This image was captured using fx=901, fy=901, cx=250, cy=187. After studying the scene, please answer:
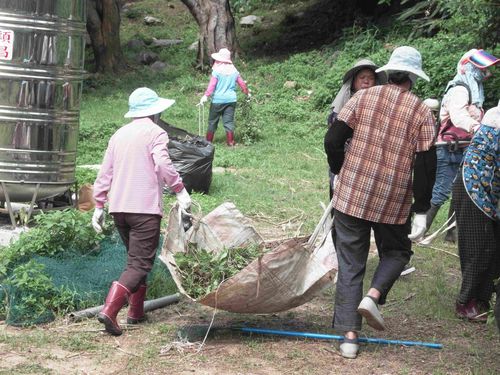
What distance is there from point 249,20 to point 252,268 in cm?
2085

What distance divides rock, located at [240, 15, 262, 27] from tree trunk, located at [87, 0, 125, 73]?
4833 millimetres

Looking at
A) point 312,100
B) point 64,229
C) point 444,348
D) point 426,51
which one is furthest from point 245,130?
point 444,348

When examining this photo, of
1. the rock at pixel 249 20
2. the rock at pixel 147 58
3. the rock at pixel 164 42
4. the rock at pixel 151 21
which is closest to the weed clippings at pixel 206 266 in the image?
the rock at pixel 147 58

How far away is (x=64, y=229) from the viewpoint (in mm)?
6922

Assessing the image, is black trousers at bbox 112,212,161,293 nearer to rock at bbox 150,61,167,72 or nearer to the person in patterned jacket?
the person in patterned jacket

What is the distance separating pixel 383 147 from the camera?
5.48 m

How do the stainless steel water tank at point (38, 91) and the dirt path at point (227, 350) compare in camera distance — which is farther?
the stainless steel water tank at point (38, 91)

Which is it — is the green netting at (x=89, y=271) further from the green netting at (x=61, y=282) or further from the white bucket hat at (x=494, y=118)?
the white bucket hat at (x=494, y=118)

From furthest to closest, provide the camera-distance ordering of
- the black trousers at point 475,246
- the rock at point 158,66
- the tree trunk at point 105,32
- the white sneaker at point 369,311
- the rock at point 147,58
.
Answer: the rock at point 147,58, the rock at point 158,66, the tree trunk at point 105,32, the black trousers at point 475,246, the white sneaker at point 369,311

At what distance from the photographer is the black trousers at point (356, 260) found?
559 cm

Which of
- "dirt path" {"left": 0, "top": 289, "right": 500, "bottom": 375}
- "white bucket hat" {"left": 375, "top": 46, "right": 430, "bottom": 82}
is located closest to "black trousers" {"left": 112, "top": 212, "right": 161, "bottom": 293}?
"dirt path" {"left": 0, "top": 289, "right": 500, "bottom": 375}

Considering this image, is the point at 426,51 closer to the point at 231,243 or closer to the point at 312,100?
the point at 312,100

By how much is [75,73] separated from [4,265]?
7.65ft

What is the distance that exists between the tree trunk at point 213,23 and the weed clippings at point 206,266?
50.4 ft
